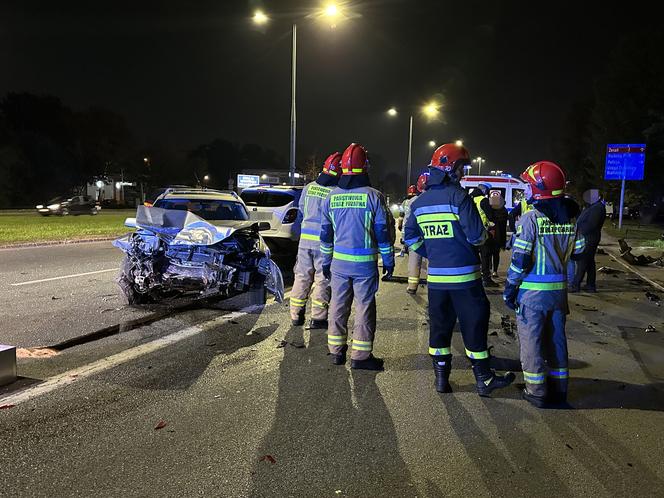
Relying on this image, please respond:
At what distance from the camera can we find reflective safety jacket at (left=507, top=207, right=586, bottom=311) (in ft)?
13.7

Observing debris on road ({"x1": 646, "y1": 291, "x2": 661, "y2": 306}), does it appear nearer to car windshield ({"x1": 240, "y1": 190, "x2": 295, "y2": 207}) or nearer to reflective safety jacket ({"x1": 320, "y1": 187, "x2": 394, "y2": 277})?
reflective safety jacket ({"x1": 320, "y1": 187, "x2": 394, "y2": 277})

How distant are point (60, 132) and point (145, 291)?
5959 cm

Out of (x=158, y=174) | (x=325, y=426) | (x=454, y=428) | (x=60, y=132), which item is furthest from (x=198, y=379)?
(x=158, y=174)

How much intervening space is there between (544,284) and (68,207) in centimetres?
3490

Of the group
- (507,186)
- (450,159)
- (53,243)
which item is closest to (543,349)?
(450,159)

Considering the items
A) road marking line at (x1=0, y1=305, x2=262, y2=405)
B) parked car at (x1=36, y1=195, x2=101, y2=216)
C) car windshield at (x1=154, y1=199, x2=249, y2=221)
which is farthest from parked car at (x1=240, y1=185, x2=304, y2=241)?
parked car at (x1=36, y1=195, x2=101, y2=216)

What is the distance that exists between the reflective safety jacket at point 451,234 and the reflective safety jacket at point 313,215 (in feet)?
6.26

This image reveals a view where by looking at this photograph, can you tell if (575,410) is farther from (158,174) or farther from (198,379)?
(158,174)

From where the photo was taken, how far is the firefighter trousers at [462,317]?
4.27 meters

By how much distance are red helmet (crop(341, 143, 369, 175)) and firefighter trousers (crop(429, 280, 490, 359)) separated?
1394 millimetres

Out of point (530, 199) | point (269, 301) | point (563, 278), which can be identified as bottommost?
point (269, 301)

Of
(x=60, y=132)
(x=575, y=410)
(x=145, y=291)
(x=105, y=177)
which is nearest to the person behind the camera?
(x=575, y=410)

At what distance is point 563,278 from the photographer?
425 centimetres

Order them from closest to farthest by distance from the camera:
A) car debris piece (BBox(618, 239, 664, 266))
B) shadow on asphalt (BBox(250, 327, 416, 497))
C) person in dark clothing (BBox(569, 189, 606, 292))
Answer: shadow on asphalt (BBox(250, 327, 416, 497)) < person in dark clothing (BBox(569, 189, 606, 292)) < car debris piece (BBox(618, 239, 664, 266))
